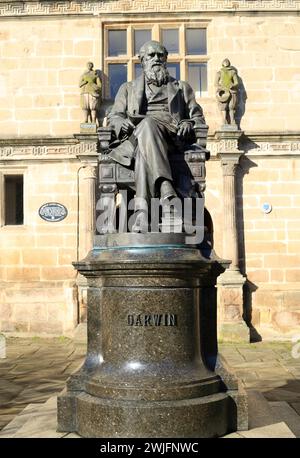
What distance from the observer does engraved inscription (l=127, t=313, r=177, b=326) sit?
384 cm

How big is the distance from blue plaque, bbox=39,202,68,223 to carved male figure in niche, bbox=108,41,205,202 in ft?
23.4

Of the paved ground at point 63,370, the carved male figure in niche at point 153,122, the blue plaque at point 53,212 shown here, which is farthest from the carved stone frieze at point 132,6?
the carved male figure in niche at point 153,122

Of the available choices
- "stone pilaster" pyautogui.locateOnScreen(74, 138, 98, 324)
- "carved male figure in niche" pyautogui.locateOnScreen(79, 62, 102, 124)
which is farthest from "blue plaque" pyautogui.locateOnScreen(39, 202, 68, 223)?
"carved male figure in niche" pyautogui.locateOnScreen(79, 62, 102, 124)

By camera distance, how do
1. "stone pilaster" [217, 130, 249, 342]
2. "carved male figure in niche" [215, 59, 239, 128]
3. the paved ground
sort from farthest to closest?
"carved male figure in niche" [215, 59, 239, 128]
"stone pilaster" [217, 130, 249, 342]
the paved ground

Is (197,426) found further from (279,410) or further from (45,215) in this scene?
(45,215)

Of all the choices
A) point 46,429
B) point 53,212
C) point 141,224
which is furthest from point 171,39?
point 46,429

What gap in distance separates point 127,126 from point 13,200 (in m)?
8.84

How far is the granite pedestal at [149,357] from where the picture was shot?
363cm

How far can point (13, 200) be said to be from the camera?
1291 cm

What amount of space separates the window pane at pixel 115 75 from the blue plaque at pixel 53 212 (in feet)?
9.16

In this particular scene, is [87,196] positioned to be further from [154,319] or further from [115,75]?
[154,319]

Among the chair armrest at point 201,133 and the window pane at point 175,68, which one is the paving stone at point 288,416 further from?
the window pane at point 175,68

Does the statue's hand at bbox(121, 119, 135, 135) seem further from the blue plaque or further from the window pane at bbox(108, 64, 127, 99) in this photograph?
the window pane at bbox(108, 64, 127, 99)
